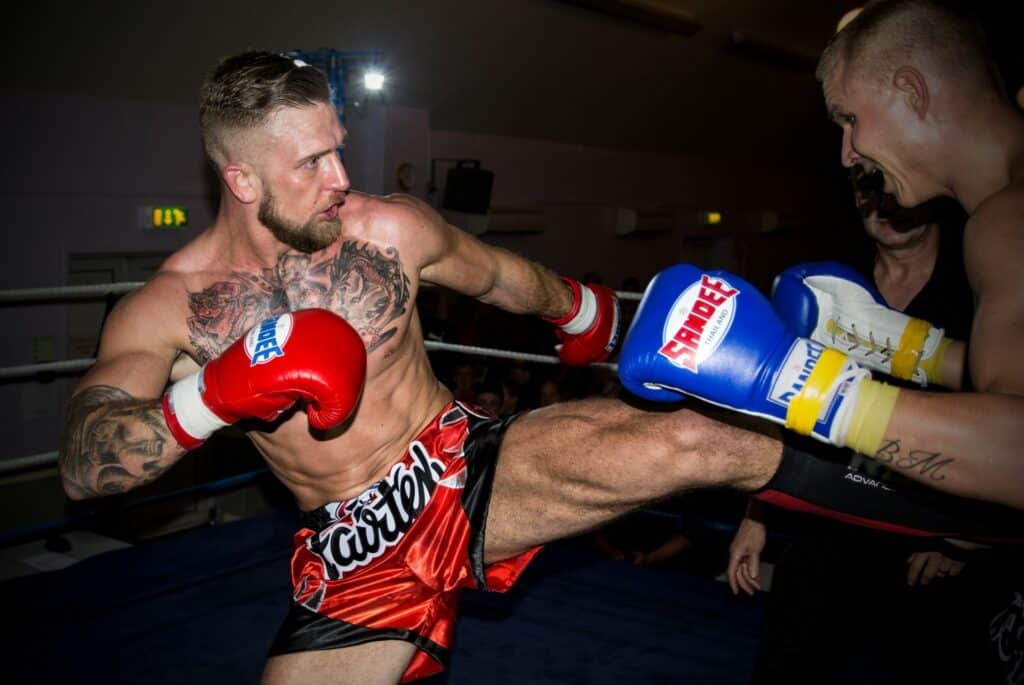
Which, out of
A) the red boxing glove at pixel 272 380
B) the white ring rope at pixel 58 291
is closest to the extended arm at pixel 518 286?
the red boxing glove at pixel 272 380

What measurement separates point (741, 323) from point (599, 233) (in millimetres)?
7429

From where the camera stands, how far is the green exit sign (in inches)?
195

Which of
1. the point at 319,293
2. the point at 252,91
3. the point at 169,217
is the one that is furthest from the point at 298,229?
the point at 169,217

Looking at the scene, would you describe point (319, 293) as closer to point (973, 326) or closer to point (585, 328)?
point (585, 328)

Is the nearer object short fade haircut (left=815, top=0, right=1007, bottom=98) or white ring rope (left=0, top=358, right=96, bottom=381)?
short fade haircut (left=815, top=0, right=1007, bottom=98)

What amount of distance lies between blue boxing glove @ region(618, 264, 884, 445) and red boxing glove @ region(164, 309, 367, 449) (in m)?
0.49

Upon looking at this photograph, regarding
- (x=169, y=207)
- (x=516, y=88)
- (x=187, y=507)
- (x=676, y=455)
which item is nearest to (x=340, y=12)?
(x=169, y=207)

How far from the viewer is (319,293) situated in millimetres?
1764

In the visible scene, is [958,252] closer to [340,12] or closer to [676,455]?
[676,455]

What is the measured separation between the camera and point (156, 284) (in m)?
1.72

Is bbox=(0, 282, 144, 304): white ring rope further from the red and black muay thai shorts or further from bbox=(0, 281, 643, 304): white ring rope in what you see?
the red and black muay thai shorts

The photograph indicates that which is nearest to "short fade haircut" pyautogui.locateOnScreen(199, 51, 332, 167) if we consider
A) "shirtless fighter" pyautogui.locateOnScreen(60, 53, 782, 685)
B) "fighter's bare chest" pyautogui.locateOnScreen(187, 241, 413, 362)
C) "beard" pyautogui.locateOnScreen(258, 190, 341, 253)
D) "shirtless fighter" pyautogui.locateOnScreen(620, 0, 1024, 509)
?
"shirtless fighter" pyautogui.locateOnScreen(60, 53, 782, 685)

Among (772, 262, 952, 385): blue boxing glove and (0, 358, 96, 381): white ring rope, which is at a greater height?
(772, 262, 952, 385): blue boxing glove

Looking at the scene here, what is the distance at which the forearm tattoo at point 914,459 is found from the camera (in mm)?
1097
